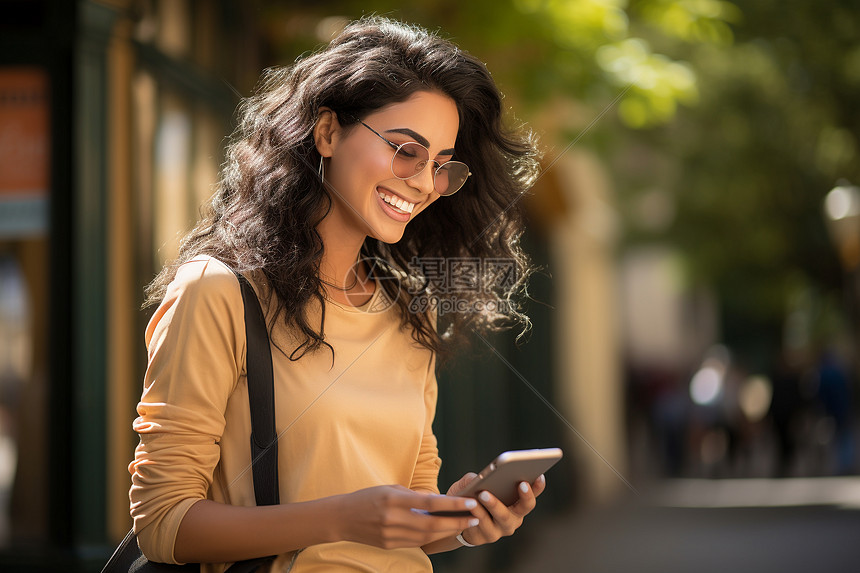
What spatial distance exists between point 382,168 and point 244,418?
2.02 ft

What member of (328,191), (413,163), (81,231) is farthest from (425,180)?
(81,231)

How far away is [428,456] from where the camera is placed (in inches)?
89.7

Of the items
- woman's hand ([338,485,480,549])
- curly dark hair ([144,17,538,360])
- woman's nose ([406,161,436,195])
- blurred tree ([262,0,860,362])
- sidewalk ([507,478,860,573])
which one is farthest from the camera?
sidewalk ([507,478,860,573])

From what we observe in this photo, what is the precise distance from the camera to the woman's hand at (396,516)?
1.71 m

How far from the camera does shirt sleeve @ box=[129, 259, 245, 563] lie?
70.7 inches

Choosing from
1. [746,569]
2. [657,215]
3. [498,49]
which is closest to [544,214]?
[746,569]

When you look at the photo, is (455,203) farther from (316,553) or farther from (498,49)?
(498,49)

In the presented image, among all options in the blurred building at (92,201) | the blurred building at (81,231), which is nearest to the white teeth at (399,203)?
the blurred building at (92,201)

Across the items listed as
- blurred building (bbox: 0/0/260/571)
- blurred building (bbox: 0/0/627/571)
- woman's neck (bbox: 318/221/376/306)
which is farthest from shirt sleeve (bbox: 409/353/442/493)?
blurred building (bbox: 0/0/260/571)

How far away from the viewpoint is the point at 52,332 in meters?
4.74

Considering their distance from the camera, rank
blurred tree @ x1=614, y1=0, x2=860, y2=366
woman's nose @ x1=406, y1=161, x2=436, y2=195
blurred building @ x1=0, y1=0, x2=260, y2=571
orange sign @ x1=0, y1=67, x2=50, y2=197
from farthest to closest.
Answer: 1. blurred tree @ x1=614, y1=0, x2=860, y2=366
2. orange sign @ x1=0, y1=67, x2=50, y2=197
3. blurred building @ x1=0, y1=0, x2=260, y2=571
4. woman's nose @ x1=406, y1=161, x2=436, y2=195

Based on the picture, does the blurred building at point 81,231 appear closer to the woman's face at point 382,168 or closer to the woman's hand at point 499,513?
the woman's face at point 382,168

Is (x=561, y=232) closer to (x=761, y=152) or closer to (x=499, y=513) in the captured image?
(x=761, y=152)

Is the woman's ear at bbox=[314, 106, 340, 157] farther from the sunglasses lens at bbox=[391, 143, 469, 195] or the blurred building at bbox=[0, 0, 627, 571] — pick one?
the blurred building at bbox=[0, 0, 627, 571]
